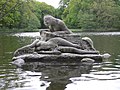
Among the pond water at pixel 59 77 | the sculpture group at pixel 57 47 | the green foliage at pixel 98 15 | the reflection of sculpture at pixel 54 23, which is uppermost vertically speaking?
the green foliage at pixel 98 15

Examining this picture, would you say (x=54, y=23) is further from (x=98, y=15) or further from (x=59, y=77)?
(x=98, y=15)

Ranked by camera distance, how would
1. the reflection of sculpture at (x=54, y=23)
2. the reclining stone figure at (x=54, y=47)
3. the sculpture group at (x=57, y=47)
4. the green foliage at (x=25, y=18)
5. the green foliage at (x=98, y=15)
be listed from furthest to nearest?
the green foliage at (x=98, y=15) < the green foliage at (x=25, y=18) < the reflection of sculpture at (x=54, y=23) < the reclining stone figure at (x=54, y=47) < the sculpture group at (x=57, y=47)

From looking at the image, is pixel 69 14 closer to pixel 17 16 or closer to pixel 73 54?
pixel 17 16

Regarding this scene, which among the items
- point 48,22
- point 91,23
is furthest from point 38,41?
point 91,23

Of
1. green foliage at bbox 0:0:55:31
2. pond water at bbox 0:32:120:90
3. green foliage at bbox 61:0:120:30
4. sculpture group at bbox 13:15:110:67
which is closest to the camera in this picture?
pond water at bbox 0:32:120:90

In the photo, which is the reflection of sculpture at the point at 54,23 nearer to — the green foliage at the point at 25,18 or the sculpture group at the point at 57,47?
the sculpture group at the point at 57,47

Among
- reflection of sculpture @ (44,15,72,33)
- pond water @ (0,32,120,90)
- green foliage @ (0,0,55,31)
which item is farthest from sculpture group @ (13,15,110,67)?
A: green foliage @ (0,0,55,31)

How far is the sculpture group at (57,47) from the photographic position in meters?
12.3

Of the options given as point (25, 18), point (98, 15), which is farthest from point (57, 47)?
point (98, 15)

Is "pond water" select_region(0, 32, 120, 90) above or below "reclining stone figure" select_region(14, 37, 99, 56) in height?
below

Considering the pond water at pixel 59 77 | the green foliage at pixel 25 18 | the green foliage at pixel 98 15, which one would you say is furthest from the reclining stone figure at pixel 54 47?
the green foliage at pixel 98 15

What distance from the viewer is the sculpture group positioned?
12.3 meters

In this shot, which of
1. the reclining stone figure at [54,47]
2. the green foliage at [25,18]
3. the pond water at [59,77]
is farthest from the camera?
the green foliage at [25,18]

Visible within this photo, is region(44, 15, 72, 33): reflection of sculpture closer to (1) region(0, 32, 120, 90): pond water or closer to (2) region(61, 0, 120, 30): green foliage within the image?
(1) region(0, 32, 120, 90): pond water
